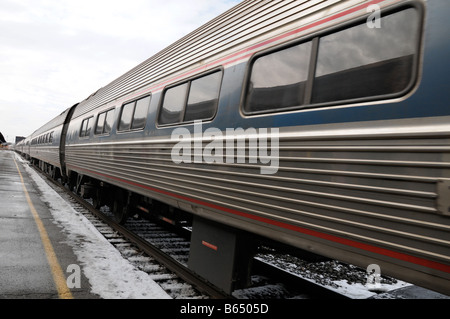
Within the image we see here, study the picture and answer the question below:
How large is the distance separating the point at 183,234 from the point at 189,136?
3250 millimetres

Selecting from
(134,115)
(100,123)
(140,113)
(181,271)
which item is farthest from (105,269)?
(100,123)

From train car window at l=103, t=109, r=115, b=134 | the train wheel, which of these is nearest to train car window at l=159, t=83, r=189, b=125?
train car window at l=103, t=109, r=115, b=134

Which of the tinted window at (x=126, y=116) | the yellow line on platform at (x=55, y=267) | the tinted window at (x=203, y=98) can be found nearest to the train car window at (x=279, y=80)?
the tinted window at (x=203, y=98)

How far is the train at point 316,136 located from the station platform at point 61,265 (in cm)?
91

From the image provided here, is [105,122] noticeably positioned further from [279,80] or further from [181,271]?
[279,80]

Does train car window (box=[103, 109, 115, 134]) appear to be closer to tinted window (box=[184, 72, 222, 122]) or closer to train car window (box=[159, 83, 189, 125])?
train car window (box=[159, 83, 189, 125])

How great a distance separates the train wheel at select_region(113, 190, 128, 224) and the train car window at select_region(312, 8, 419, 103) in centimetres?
543

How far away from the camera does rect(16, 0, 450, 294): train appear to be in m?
1.88

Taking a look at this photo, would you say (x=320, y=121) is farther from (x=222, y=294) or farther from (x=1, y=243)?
(x=1, y=243)

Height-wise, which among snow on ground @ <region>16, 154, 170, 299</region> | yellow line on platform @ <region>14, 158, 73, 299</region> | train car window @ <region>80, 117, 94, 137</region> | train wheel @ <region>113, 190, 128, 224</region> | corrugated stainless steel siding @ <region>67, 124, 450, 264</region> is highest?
train car window @ <region>80, 117, 94, 137</region>

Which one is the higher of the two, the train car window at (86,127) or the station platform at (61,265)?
the train car window at (86,127)

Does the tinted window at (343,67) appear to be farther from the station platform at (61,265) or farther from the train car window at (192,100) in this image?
the station platform at (61,265)

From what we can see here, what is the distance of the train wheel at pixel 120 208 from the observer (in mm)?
7129

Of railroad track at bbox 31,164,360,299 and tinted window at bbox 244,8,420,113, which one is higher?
tinted window at bbox 244,8,420,113
